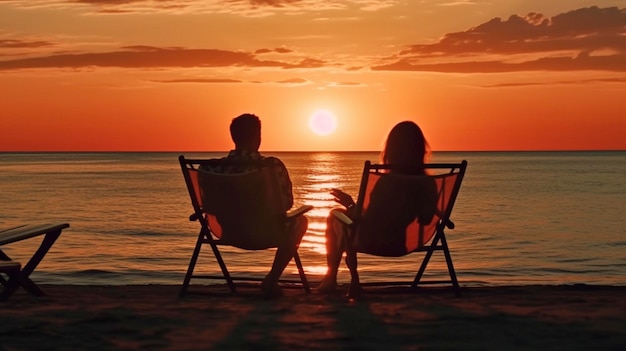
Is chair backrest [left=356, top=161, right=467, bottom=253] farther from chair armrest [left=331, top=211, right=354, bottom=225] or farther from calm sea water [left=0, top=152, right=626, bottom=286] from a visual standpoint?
calm sea water [left=0, top=152, right=626, bottom=286]

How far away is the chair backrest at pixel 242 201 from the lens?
7.02 metres

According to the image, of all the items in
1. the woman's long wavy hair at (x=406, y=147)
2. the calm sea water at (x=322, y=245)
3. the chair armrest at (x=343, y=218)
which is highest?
the woman's long wavy hair at (x=406, y=147)

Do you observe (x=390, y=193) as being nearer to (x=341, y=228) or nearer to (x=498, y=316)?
(x=341, y=228)

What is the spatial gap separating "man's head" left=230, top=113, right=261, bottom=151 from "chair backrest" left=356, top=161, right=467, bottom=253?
0.84 metres

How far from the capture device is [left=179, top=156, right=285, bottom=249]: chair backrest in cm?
702

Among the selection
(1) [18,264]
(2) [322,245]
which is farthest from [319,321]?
(2) [322,245]

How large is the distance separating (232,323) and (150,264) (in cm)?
1065

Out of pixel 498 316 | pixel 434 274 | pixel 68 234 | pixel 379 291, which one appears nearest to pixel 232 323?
pixel 498 316

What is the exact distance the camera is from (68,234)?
73.5 ft

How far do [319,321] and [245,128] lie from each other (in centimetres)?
189

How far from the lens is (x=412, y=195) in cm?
690

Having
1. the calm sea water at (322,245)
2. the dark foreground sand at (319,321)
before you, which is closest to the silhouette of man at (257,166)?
the dark foreground sand at (319,321)

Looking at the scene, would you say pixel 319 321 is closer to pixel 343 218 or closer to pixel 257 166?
pixel 343 218

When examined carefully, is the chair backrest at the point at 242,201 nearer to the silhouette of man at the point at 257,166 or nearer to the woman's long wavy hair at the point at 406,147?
the silhouette of man at the point at 257,166
